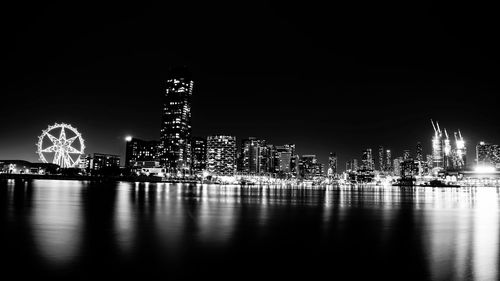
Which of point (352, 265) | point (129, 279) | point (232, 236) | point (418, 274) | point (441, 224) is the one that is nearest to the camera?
point (129, 279)

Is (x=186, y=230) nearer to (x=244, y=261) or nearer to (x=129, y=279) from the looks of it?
(x=244, y=261)

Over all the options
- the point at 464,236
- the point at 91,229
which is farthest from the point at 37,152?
the point at 464,236

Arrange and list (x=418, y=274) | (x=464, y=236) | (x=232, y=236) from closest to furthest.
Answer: (x=418, y=274) < (x=232, y=236) < (x=464, y=236)

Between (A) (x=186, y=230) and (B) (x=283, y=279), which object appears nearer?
(B) (x=283, y=279)

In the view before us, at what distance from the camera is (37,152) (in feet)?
522

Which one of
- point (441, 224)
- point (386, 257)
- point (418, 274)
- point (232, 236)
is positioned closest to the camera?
point (418, 274)

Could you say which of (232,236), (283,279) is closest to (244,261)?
(283,279)

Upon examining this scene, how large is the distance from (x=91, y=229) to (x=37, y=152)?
147697 mm

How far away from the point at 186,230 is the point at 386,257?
12345 millimetres

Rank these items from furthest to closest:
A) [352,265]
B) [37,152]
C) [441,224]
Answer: [37,152], [441,224], [352,265]

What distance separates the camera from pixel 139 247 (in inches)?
782

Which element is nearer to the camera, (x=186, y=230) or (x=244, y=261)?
(x=244, y=261)

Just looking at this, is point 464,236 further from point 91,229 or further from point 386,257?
point 91,229

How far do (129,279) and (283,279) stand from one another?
181 inches
